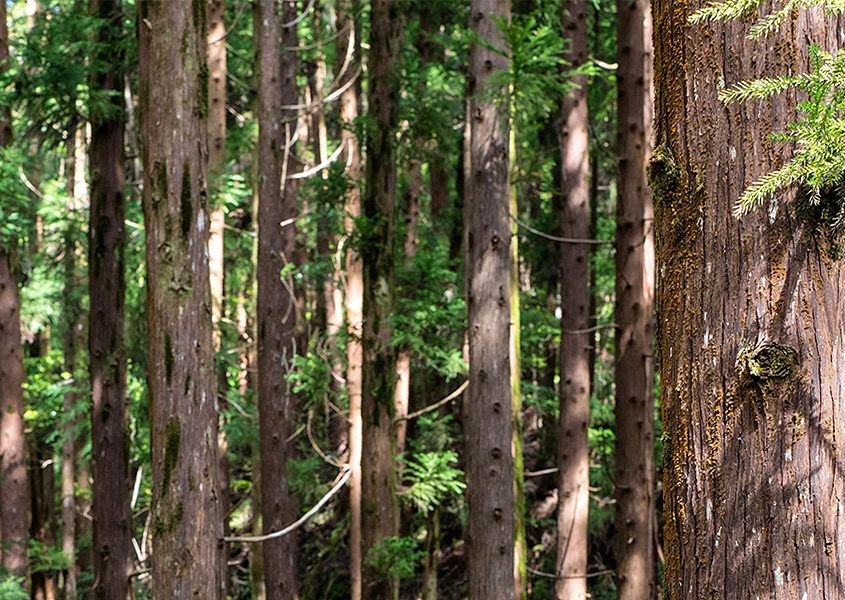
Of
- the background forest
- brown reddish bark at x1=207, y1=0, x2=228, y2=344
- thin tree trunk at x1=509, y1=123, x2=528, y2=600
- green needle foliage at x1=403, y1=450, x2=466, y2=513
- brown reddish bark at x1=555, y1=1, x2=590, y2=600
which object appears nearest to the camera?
the background forest

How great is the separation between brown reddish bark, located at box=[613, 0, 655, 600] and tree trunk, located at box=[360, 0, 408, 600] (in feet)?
8.38

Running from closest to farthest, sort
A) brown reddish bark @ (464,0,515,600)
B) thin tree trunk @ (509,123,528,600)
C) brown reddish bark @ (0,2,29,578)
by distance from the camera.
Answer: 1. brown reddish bark @ (464,0,515,600)
2. thin tree trunk @ (509,123,528,600)
3. brown reddish bark @ (0,2,29,578)

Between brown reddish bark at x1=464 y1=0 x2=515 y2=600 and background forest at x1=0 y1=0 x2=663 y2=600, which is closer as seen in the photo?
background forest at x1=0 y1=0 x2=663 y2=600

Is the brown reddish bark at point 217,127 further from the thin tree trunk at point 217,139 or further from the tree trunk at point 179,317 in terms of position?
the tree trunk at point 179,317

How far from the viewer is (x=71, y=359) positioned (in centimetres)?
1841

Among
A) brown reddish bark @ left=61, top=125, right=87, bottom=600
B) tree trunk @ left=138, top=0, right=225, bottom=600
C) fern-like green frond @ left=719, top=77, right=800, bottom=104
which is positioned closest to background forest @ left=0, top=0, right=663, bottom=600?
tree trunk @ left=138, top=0, right=225, bottom=600

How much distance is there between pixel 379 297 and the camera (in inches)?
395

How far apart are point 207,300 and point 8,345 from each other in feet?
20.1

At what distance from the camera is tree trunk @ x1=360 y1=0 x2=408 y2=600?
9875 millimetres

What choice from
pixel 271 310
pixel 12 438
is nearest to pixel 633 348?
pixel 271 310

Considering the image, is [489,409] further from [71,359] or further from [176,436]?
[71,359]

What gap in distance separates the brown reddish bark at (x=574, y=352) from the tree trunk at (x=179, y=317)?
575 cm

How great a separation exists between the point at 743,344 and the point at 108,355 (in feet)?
31.2

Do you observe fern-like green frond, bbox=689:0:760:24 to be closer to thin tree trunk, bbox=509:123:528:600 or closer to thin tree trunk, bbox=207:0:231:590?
thin tree trunk, bbox=509:123:528:600
